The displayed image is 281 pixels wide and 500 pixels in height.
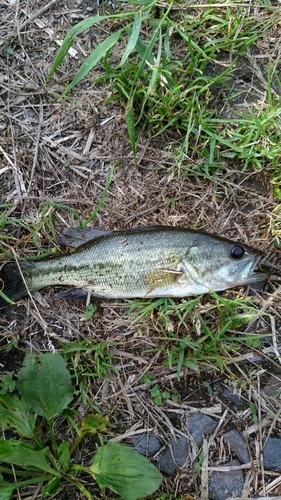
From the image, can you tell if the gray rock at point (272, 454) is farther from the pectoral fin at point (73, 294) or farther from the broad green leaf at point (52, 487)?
the pectoral fin at point (73, 294)

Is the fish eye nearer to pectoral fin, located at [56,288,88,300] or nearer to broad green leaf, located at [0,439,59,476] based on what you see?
pectoral fin, located at [56,288,88,300]

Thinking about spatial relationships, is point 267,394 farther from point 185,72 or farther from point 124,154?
point 185,72

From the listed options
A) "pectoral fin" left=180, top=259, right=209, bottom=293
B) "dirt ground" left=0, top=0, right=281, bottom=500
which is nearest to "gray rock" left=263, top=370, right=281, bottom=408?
"dirt ground" left=0, top=0, right=281, bottom=500

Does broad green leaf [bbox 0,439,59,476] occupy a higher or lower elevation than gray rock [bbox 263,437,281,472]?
higher

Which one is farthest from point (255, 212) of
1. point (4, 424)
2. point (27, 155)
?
point (4, 424)

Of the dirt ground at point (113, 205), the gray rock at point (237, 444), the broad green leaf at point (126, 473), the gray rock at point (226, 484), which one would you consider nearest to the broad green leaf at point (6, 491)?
the dirt ground at point (113, 205)

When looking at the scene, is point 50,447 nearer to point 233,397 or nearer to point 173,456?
point 173,456
